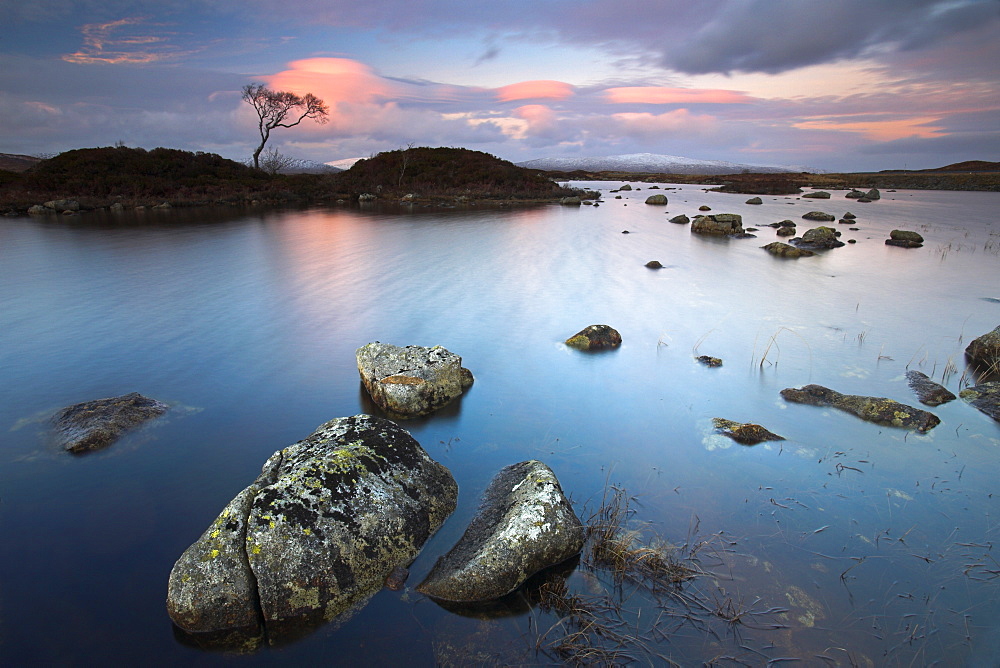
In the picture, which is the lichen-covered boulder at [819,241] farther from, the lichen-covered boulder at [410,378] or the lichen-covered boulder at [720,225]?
the lichen-covered boulder at [410,378]

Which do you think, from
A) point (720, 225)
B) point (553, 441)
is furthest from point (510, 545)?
point (720, 225)

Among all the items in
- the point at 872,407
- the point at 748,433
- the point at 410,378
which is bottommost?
the point at 748,433

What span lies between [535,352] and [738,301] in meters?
6.76

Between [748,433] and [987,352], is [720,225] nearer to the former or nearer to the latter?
[987,352]

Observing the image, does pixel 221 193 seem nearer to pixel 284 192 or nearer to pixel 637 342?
pixel 284 192

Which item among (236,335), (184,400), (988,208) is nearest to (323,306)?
(236,335)

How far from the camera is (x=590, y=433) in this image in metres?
6.61

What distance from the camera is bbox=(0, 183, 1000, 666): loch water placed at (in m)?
3.75

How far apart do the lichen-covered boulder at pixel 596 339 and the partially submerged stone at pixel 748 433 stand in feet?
11.2

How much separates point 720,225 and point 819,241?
4888 mm

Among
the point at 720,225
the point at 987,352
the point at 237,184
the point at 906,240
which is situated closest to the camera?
the point at 987,352

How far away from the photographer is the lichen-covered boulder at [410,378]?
273 inches

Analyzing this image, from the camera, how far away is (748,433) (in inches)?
248

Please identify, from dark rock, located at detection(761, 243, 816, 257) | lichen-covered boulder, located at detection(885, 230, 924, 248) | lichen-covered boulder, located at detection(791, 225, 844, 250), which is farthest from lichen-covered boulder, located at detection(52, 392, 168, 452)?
lichen-covered boulder, located at detection(885, 230, 924, 248)
